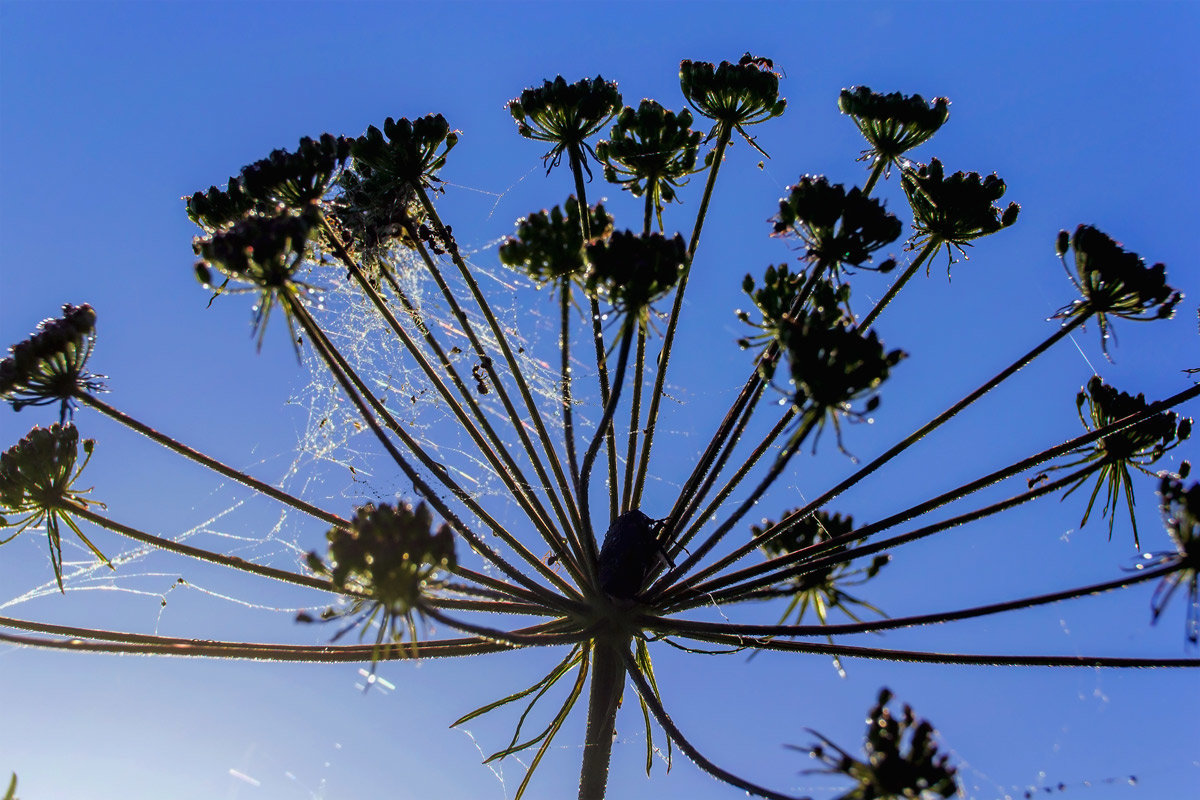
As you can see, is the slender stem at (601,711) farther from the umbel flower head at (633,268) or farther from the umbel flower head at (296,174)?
the umbel flower head at (296,174)

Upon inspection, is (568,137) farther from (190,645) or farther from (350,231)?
(190,645)

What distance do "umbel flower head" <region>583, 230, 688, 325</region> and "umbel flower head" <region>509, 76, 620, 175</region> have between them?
8.26ft

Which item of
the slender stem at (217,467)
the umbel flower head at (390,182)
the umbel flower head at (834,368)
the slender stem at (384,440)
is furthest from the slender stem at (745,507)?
the umbel flower head at (390,182)

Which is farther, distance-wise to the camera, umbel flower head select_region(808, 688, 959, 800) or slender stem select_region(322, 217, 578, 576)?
slender stem select_region(322, 217, 578, 576)

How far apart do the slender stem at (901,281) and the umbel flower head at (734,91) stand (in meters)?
1.65

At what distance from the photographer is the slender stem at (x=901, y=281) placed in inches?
265

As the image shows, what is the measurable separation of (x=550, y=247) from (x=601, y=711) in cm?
324

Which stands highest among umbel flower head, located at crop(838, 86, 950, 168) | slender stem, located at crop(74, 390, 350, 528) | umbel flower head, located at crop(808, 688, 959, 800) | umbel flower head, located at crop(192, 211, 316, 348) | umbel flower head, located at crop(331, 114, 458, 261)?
umbel flower head, located at crop(838, 86, 950, 168)

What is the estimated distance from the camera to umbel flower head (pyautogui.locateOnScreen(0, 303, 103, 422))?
19.4ft

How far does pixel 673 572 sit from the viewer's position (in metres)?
6.20

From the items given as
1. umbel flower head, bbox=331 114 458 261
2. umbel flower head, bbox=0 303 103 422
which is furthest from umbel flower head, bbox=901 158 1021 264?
umbel flower head, bbox=0 303 103 422

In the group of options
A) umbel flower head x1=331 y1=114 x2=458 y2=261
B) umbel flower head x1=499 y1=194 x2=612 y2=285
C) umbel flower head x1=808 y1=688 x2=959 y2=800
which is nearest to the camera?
umbel flower head x1=808 y1=688 x2=959 y2=800

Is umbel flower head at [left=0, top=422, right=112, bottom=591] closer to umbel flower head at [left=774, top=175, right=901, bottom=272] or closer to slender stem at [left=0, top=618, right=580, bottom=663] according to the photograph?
slender stem at [left=0, top=618, right=580, bottom=663]

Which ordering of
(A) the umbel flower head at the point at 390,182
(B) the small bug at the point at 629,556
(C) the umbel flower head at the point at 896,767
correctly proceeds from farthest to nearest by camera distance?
(A) the umbel flower head at the point at 390,182
(B) the small bug at the point at 629,556
(C) the umbel flower head at the point at 896,767
